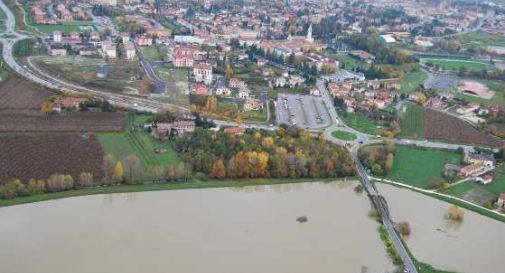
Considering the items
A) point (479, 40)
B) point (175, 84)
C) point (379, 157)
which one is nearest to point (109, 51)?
point (175, 84)

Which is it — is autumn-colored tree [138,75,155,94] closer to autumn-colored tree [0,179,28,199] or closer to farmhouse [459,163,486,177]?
autumn-colored tree [0,179,28,199]

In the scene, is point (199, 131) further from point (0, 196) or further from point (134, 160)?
point (0, 196)

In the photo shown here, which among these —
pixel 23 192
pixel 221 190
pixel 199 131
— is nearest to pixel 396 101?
pixel 199 131

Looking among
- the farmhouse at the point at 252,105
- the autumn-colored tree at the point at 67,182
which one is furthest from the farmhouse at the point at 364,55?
the autumn-colored tree at the point at 67,182

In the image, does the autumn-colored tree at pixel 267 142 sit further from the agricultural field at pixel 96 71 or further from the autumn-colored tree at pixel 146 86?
the agricultural field at pixel 96 71

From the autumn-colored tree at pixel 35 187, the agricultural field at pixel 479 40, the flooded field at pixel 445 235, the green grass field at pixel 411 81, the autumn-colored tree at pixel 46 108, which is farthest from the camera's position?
the agricultural field at pixel 479 40

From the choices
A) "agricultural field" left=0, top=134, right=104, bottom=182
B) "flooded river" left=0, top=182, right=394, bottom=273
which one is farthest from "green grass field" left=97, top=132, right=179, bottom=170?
"flooded river" left=0, top=182, right=394, bottom=273
